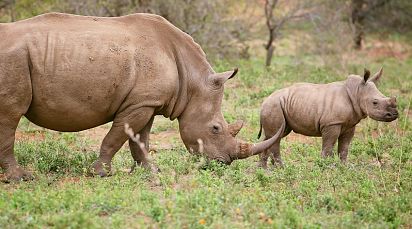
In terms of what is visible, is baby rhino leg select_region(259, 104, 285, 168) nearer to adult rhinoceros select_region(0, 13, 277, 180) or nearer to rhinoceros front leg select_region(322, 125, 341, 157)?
rhinoceros front leg select_region(322, 125, 341, 157)

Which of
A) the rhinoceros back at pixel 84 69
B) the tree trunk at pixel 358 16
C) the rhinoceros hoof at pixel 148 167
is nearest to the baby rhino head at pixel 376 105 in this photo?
the rhinoceros back at pixel 84 69

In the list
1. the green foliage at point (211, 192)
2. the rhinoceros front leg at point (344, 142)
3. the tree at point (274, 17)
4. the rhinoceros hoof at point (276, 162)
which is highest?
the green foliage at point (211, 192)

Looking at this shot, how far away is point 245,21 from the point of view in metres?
19.5

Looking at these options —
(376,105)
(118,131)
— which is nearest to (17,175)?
(118,131)

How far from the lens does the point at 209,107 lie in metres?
8.30

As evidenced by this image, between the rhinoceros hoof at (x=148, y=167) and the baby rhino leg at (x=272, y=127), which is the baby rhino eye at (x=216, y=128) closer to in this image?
the rhinoceros hoof at (x=148, y=167)

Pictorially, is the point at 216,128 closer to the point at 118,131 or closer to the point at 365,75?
the point at 118,131

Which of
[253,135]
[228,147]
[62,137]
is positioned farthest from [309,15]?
[228,147]

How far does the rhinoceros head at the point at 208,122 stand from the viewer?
326 inches

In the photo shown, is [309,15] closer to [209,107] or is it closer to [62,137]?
[62,137]

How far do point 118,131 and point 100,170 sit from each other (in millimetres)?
445

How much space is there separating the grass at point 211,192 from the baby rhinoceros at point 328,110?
1.14ft

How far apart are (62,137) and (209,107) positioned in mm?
3233

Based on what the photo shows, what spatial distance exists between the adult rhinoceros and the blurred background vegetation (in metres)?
7.99
